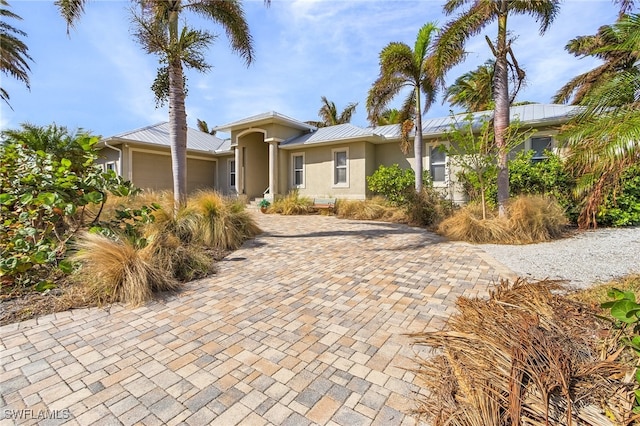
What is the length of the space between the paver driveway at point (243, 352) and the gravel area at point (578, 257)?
888 mm

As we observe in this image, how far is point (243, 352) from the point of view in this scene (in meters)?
2.67

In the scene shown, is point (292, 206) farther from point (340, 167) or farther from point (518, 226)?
point (518, 226)

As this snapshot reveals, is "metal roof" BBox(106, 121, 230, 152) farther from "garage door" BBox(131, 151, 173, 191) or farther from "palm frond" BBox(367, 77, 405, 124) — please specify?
"palm frond" BBox(367, 77, 405, 124)

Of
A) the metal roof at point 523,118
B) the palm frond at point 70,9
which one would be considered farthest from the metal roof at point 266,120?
the palm frond at point 70,9

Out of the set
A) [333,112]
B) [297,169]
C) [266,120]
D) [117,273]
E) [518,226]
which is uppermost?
[333,112]

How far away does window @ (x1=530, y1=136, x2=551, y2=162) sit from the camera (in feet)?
36.9

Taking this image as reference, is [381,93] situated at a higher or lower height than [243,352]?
higher

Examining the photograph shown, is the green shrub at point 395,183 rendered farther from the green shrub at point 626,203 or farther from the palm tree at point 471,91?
the palm tree at point 471,91

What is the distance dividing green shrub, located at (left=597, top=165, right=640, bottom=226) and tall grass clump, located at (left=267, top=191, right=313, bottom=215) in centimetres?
1069

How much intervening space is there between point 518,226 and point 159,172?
1750 centimetres

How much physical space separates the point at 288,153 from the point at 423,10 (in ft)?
30.2

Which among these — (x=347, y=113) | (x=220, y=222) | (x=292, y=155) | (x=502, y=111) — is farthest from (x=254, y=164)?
(x=502, y=111)

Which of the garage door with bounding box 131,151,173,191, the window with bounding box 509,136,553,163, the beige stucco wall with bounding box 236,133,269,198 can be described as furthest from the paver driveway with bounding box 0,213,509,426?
the garage door with bounding box 131,151,173,191

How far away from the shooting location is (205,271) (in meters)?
4.98
